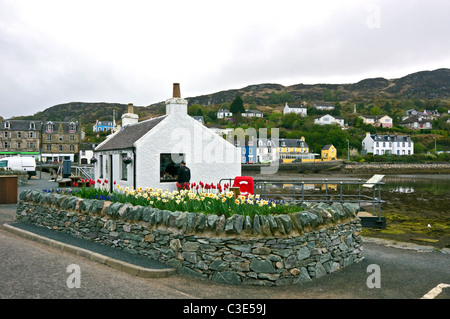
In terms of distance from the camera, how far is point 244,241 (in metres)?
6.80

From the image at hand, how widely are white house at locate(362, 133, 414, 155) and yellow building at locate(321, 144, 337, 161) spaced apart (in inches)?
666

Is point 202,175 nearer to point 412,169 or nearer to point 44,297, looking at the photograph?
point 44,297

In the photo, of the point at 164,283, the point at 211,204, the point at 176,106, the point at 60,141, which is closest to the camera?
the point at 164,283

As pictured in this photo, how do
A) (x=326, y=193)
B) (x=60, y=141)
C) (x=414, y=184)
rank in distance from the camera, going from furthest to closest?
(x=60, y=141), (x=414, y=184), (x=326, y=193)

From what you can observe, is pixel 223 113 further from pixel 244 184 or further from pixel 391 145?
pixel 244 184

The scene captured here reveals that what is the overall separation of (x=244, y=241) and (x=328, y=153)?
107 metres

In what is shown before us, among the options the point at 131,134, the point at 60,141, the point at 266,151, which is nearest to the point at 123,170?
the point at 131,134

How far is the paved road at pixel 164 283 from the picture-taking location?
597cm

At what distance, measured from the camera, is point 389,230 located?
15.6m

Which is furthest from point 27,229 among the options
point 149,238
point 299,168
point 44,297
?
point 299,168

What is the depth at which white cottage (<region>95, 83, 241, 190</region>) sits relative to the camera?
1702 centimetres

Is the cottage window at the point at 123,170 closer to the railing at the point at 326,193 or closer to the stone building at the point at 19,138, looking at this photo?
the railing at the point at 326,193

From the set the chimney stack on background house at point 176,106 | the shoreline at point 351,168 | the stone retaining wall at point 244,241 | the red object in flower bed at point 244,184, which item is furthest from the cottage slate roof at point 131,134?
the shoreline at point 351,168

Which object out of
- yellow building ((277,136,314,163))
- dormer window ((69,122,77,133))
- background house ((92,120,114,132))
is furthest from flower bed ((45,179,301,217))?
background house ((92,120,114,132))
